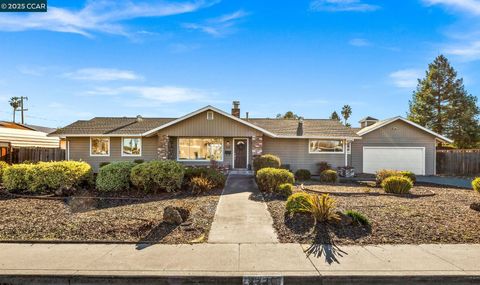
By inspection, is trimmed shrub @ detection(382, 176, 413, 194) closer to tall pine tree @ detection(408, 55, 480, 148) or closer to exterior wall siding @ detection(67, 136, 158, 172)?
exterior wall siding @ detection(67, 136, 158, 172)

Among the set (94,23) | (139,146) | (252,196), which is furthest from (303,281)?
(139,146)

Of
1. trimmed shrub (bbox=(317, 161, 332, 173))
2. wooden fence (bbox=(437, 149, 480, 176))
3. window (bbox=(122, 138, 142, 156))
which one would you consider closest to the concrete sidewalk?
trimmed shrub (bbox=(317, 161, 332, 173))

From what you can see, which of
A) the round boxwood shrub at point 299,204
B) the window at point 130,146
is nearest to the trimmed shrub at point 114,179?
the round boxwood shrub at point 299,204

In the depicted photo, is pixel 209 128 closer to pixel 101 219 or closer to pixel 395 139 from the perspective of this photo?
pixel 101 219

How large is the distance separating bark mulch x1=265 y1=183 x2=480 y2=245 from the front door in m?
10.6

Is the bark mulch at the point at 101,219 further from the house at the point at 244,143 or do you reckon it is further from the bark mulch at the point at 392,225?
the house at the point at 244,143

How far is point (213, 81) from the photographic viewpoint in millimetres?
19266

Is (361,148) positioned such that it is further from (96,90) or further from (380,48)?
(96,90)

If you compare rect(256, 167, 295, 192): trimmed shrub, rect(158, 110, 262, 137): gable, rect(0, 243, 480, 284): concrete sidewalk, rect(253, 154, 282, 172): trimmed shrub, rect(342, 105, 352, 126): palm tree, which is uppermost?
rect(342, 105, 352, 126): palm tree

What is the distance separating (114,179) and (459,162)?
79.7 feet

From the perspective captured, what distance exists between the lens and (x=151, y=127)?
22.2 meters

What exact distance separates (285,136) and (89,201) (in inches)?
517

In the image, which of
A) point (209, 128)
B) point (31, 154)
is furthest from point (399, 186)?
point (31, 154)

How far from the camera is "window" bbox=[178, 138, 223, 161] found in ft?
69.3
